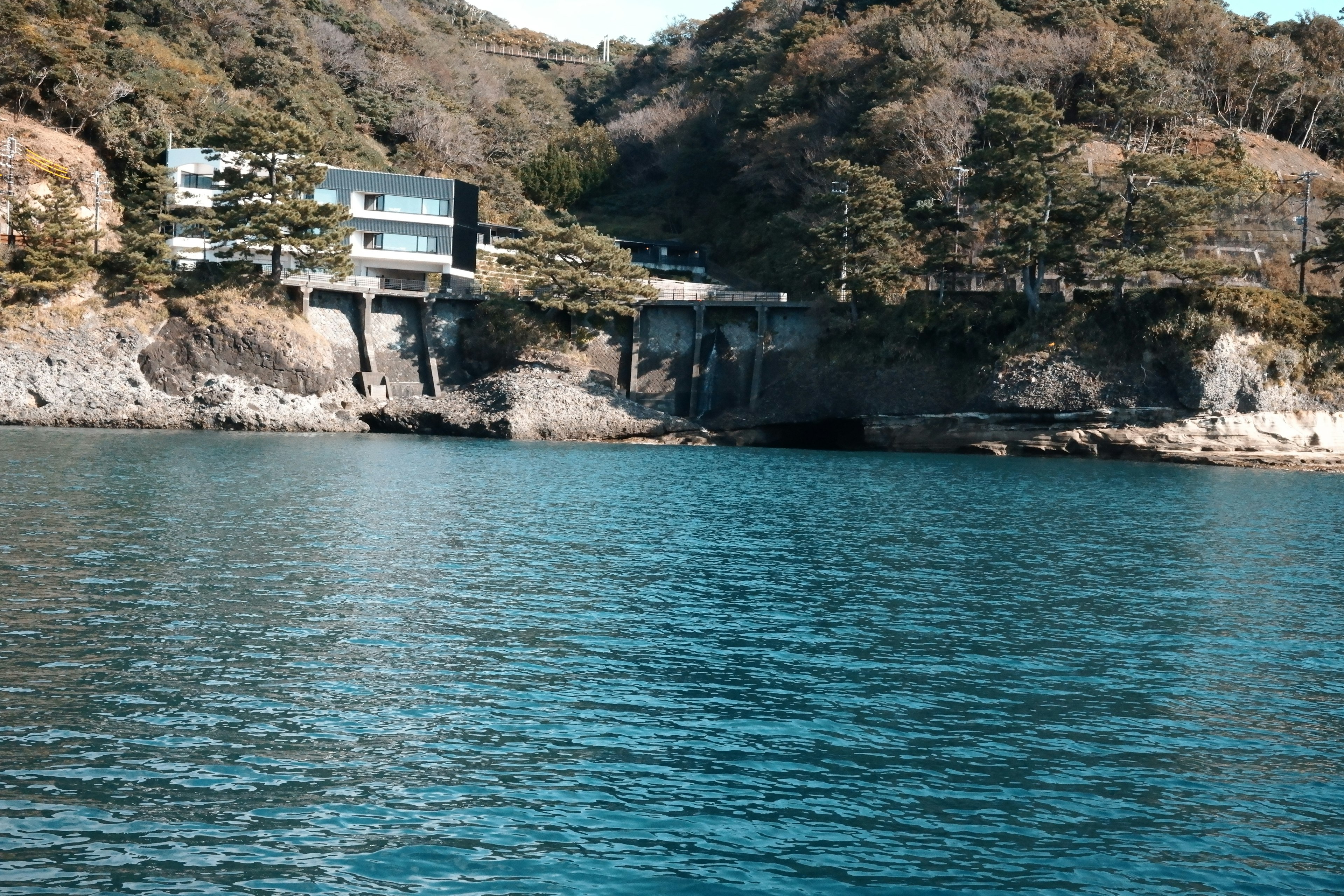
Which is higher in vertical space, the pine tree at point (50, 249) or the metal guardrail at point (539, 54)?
the metal guardrail at point (539, 54)

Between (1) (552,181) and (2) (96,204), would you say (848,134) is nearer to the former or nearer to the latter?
(1) (552,181)

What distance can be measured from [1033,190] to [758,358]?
784 inches

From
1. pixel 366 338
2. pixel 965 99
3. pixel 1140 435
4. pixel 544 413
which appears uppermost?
pixel 965 99

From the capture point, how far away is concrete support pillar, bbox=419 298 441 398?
77062 mm

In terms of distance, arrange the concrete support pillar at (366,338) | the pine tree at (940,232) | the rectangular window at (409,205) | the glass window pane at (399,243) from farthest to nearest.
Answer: the glass window pane at (399,243), the rectangular window at (409,205), the concrete support pillar at (366,338), the pine tree at (940,232)

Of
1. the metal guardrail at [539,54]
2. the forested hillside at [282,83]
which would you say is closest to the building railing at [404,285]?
the forested hillside at [282,83]

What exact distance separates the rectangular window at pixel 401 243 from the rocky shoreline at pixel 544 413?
514 inches

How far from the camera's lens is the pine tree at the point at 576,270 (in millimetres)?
75250

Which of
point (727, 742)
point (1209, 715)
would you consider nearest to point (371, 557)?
point (727, 742)

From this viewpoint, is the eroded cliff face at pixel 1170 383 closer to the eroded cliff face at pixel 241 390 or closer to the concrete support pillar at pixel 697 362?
the concrete support pillar at pixel 697 362

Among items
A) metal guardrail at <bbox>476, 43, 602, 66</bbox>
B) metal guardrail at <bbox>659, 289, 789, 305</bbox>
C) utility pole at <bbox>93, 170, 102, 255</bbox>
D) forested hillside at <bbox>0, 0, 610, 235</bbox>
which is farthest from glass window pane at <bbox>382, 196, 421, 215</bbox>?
metal guardrail at <bbox>476, 43, 602, 66</bbox>

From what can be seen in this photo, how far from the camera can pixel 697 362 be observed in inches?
3036

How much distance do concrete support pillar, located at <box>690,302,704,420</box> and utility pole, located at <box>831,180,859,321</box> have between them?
918 centimetres

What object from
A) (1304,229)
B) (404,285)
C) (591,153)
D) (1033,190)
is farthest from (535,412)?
(591,153)
